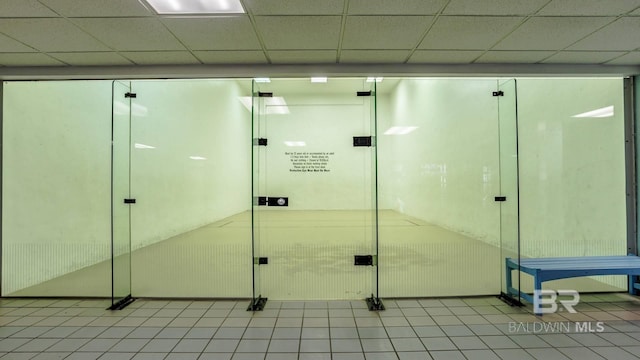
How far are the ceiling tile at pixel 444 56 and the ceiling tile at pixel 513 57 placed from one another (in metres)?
0.12

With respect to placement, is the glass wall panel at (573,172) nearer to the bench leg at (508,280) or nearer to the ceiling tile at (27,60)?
the bench leg at (508,280)

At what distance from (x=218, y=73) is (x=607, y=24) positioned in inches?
128

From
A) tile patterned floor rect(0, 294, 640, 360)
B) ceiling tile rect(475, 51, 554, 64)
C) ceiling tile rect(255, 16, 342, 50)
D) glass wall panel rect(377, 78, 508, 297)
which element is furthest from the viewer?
glass wall panel rect(377, 78, 508, 297)

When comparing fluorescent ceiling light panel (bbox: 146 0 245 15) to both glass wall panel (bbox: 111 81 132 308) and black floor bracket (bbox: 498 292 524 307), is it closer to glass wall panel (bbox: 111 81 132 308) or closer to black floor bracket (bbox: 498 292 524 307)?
glass wall panel (bbox: 111 81 132 308)

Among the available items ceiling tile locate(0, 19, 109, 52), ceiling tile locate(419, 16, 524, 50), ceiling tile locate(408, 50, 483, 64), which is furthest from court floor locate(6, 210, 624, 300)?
ceiling tile locate(0, 19, 109, 52)

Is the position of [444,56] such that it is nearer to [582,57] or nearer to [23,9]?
[582,57]

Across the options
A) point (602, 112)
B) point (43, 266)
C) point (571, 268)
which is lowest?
point (43, 266)

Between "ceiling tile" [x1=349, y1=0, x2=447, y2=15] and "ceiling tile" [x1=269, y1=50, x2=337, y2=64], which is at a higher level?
"ceiling tile" [x1=349, y1=0, x2=447, y2=15]

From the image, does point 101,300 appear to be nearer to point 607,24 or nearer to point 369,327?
point 369,327

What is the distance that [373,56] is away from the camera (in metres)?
2.69

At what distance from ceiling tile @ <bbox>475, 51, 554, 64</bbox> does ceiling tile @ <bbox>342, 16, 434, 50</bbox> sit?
81 centimetres

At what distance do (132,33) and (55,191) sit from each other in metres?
2.30

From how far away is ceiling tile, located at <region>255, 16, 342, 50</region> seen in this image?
6.92 feet

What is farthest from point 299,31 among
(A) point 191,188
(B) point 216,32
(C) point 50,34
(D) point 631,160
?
(D) point 631,160
